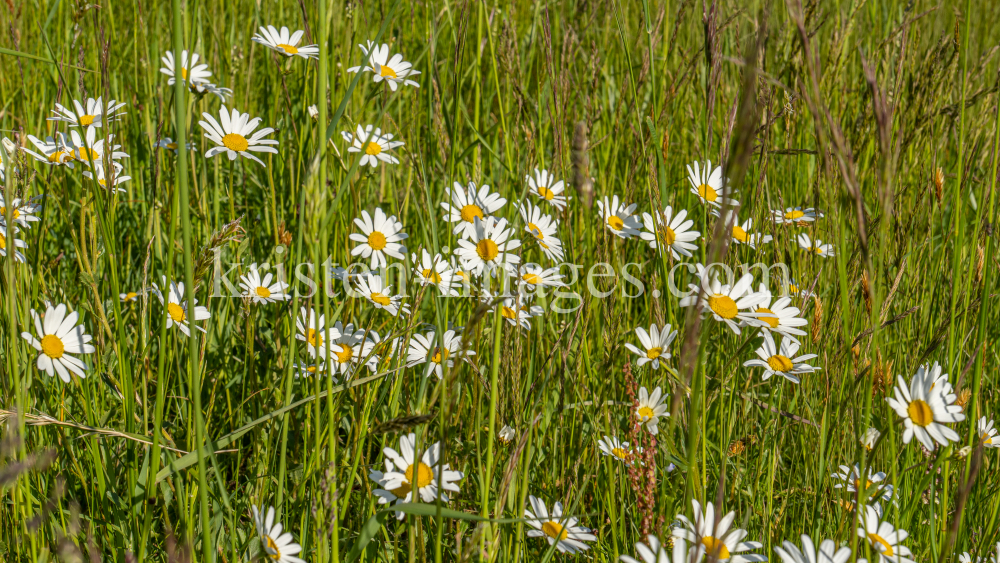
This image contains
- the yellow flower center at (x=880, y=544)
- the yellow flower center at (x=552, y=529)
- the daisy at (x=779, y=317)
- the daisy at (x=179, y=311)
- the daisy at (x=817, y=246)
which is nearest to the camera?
the yellow flower center at (x=880, y=544)

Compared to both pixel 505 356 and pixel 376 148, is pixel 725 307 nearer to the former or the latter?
pixel 505 356

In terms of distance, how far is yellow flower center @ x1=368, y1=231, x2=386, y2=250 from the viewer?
65.2 inches

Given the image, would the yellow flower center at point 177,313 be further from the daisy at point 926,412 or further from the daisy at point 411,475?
the daisy at point 926,412

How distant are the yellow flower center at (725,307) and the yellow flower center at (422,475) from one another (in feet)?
1.85

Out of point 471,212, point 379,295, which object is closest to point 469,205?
point 471,212

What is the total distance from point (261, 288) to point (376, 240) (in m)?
0.28

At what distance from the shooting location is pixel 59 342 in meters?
1.24

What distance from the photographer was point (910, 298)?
5.28 feet

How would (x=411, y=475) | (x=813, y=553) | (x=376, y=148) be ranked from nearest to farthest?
(x=813, y=553)
(x=411, y=475)
(x=376, y=148)

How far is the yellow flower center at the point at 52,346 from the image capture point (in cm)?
121

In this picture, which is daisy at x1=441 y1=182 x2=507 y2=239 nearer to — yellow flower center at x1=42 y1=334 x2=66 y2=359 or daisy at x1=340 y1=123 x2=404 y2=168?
daisy at x1=340 y1=123 x2=404 y2=168

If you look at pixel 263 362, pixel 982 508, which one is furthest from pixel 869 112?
pixel 263 362

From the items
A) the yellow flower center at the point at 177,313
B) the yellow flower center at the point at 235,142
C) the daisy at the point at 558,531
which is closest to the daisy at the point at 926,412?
the daisy at the point at 558,531

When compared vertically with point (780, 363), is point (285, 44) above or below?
above
